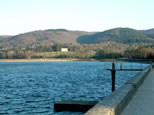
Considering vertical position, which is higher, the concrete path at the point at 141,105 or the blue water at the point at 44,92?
the concrete path at the point at 141,105

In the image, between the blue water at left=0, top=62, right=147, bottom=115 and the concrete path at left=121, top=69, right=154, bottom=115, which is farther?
the blue water at left=0, top=62, right=147, bottom=115

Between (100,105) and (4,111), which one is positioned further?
(4,111)

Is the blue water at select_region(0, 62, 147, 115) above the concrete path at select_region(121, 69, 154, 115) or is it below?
below

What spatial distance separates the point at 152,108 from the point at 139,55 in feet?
502

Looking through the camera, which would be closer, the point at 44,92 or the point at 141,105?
the point at 141,105

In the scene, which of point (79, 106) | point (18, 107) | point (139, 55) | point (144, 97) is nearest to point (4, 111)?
point (18, 107)

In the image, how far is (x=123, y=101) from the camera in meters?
10.2

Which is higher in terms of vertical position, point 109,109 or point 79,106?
point 109,109

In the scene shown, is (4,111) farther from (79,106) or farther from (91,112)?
(91,112)

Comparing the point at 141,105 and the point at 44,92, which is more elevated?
the point at 141,105

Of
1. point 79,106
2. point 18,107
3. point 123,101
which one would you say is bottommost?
point 18,107

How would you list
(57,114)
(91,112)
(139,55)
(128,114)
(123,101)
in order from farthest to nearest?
1. (139,55)
2. (57,114)
3. (123,101)
4. (128,114)
5. (91,112)

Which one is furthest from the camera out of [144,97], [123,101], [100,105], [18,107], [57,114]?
[18,107]

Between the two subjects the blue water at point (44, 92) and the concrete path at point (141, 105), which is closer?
the concrete path at point (141, 105)
